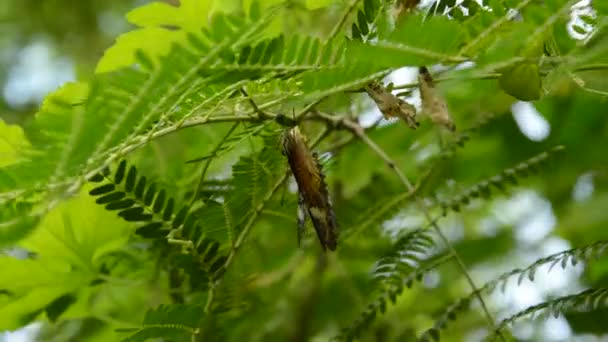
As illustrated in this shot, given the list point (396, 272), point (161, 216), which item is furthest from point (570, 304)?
point (161, 216)

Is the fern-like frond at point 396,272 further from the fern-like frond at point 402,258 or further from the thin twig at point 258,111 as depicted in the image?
the thin twig at point 258,111

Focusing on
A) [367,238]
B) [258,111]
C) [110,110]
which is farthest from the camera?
[367,238]

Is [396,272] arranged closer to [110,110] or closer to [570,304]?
[570,304]

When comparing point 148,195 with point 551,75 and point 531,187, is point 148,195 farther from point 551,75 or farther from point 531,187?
point 531,187

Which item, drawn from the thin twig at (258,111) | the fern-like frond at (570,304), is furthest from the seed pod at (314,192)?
the fern-like frond at (570,304)

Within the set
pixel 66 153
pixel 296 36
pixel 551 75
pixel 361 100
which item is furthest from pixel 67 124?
pixel 361 100

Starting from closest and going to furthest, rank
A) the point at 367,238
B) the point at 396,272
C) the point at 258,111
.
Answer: the point at 258,111
the point at 396,272
the point at 367,238

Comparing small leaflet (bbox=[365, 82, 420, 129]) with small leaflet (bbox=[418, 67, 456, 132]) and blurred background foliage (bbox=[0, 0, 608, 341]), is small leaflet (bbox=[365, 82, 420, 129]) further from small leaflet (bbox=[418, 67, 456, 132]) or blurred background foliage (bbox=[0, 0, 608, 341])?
blurred background foliage (bbox=[0, 0, 608, 341])

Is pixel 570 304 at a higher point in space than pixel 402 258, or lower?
lower
